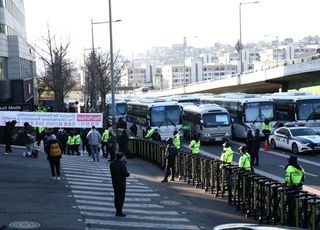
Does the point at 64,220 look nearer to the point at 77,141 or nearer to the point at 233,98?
the point at 77,141

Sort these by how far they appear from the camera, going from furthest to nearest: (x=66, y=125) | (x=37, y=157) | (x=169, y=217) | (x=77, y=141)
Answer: (x=66, y=125), (x=77, y=141), (x=37, y=157), (x=169, y=217)

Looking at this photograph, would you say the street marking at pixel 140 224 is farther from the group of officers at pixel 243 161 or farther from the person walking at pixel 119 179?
the group of officers at pixel 243 161

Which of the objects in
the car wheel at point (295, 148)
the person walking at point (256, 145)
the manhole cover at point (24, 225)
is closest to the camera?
the manhole cover at point (24, 225)

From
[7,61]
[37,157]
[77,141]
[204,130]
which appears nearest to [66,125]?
[77,141]

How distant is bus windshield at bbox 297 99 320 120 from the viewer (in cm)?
3356

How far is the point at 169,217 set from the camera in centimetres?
1361

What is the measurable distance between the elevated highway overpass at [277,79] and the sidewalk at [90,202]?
32.7 metres

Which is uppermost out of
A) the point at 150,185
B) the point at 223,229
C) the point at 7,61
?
the point at 7,61

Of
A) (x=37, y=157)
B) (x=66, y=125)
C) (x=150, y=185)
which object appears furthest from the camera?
(x=66, y=125)

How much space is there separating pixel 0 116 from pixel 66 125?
152 inches

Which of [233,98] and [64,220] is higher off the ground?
[233,98]

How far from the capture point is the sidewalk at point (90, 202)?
41.0 feet

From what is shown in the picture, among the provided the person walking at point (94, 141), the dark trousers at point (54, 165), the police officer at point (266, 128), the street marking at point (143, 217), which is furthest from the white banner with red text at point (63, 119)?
the street marking at point (143, 217)

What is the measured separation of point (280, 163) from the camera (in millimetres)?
25031
